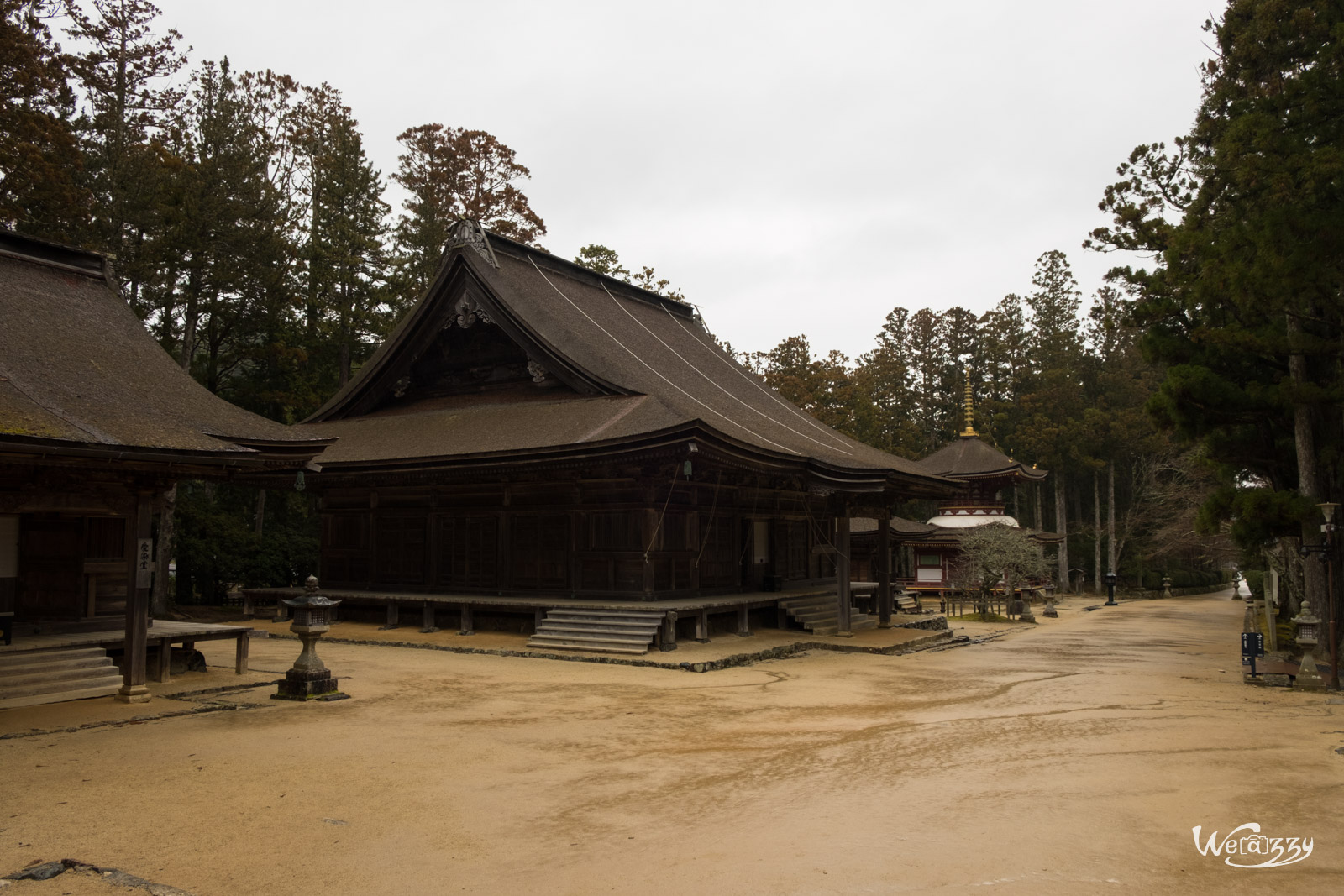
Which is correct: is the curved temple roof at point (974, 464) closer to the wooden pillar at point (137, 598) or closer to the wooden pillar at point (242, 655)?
the wooden pillar at point (242, 655)

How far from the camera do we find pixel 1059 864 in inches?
212

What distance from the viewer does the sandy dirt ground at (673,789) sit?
539cm

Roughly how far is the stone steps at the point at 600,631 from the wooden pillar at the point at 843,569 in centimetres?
459

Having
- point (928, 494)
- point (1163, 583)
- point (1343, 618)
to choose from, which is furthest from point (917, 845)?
point (1163, 583)

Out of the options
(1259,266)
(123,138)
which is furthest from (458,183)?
(1259,266)

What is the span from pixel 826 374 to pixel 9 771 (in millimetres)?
37120

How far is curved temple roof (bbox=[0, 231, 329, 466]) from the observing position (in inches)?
373

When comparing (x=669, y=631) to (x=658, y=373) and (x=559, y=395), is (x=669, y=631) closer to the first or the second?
(x=559, y=395)

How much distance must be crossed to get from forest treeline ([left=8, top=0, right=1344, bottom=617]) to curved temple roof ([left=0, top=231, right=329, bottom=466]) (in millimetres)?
7410

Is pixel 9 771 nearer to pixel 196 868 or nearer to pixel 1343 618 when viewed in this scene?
pixel 196 868

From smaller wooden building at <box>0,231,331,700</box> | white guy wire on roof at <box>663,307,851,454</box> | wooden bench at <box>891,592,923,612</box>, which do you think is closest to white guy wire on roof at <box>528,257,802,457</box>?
white guy wire on roof at <box>663,307,851,454</box>

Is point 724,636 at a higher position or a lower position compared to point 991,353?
lower

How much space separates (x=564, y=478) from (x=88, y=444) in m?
9.75

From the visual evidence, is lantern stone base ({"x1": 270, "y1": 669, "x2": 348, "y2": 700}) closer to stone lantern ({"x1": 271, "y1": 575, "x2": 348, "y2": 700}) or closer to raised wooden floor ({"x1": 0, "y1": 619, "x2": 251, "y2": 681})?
stone lantern ({"x1": 271, "y1": 575, "x2": 348, "y2": 700})
